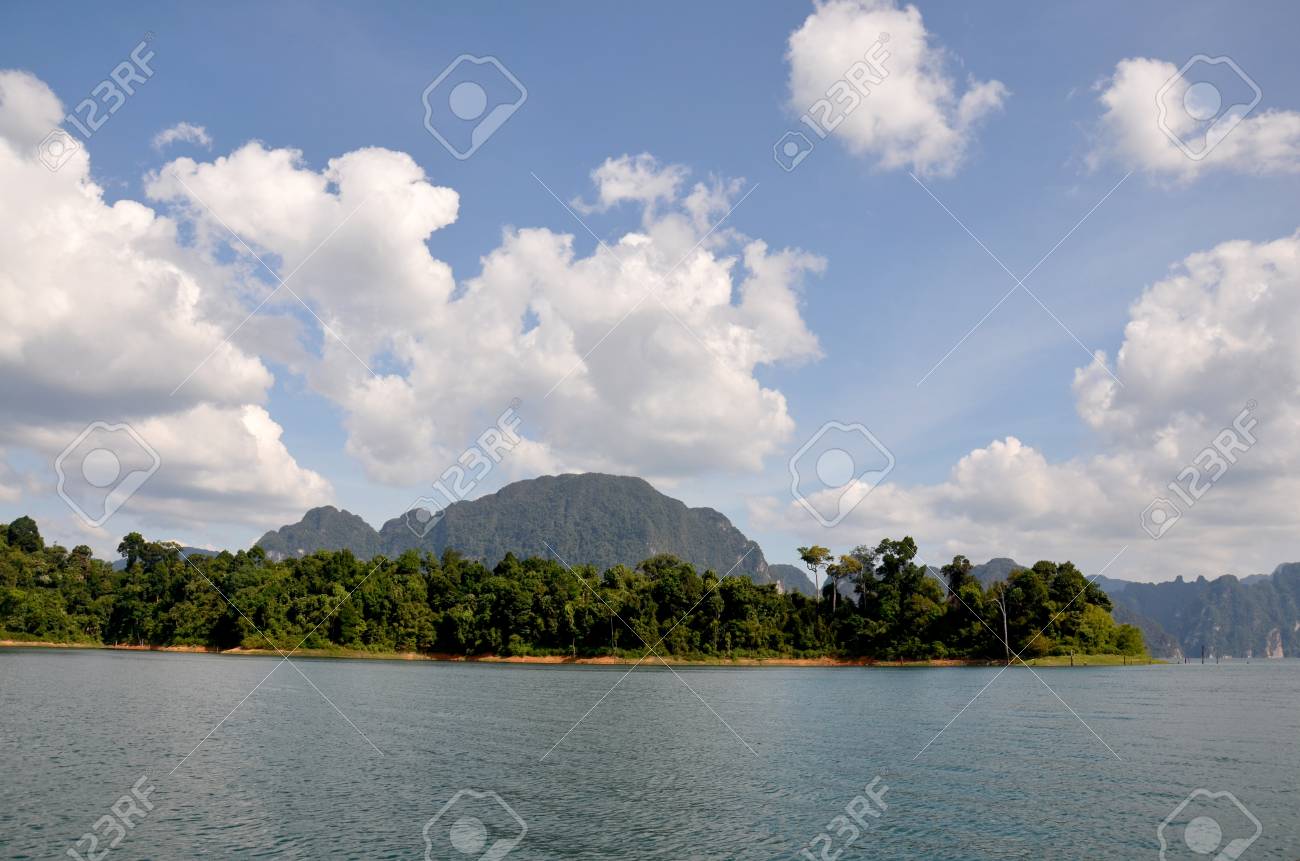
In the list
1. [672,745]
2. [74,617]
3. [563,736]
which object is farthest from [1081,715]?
[74,617]

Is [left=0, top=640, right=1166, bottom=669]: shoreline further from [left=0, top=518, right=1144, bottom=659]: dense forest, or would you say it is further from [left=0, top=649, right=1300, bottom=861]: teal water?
[left=0, top=649, right=1300, bottom=861]: teal water

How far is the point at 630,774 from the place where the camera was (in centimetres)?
3797

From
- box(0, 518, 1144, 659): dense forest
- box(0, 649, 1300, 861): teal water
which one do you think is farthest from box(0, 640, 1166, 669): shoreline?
A: box(0, 649, 1300, 861): teal water

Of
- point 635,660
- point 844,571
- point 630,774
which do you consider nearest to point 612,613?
point 635,660

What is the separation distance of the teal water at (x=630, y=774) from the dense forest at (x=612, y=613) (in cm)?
8447

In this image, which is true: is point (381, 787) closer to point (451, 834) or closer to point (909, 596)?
point (451, 834)

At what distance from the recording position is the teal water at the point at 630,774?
26484mm

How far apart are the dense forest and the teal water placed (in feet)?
277

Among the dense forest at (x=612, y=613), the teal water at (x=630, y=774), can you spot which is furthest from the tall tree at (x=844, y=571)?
the teal water at (x=630, y=774)

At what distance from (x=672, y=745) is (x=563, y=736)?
7026 mm

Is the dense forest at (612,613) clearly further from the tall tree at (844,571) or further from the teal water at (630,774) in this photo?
the teal water at (630,774)

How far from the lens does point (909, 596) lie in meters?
162

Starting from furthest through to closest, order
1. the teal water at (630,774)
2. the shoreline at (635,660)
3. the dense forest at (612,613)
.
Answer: the dense forest at (612,613) → the shoreline at (635,660) → the teal water at (630,774)

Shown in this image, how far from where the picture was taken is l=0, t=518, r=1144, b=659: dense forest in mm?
157000
